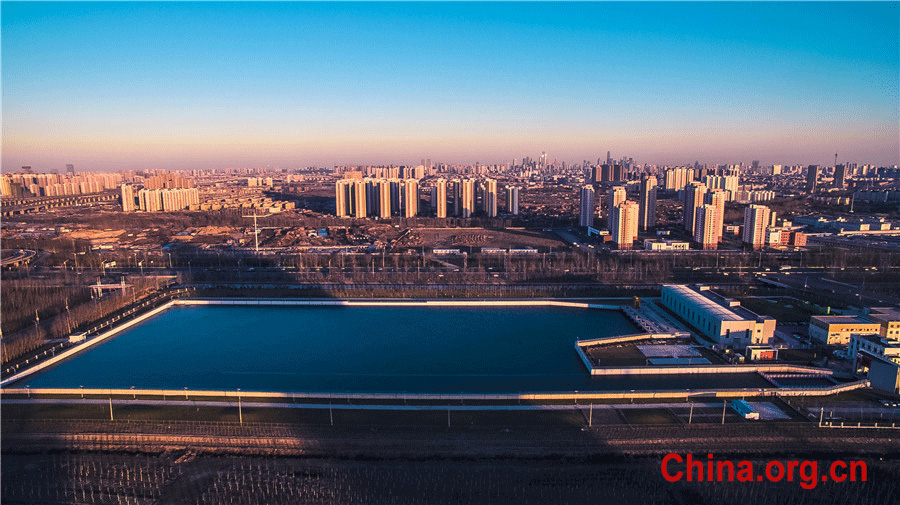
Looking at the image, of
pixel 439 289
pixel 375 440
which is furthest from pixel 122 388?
pixel 439 289

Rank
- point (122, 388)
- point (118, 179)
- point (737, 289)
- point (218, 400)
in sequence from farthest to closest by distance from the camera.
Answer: point (118, 179)
point (737, 289)
point (122, 388)
point (218, 400)

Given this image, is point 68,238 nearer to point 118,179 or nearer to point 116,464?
point 116,464

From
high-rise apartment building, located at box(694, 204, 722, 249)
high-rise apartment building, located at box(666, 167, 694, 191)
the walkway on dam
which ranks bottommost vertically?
the walkway on dam

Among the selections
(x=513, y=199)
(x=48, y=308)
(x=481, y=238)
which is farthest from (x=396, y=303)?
(x=513, y=199)

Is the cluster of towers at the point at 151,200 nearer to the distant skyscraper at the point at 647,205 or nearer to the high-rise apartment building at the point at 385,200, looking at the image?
the high-rise apartment building at the point at 385,200

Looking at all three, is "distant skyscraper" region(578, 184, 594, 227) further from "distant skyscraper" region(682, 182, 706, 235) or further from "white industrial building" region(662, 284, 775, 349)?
"white industrial building" region(662, 284, 775, 349)

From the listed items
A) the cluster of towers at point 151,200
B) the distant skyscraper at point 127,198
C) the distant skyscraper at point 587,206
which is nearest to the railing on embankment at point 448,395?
the distant skyscraper at point 587,206

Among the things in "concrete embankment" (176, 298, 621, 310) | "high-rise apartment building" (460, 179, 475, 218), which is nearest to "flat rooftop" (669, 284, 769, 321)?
"concrete embankment" (176, 298, 621, 310)
